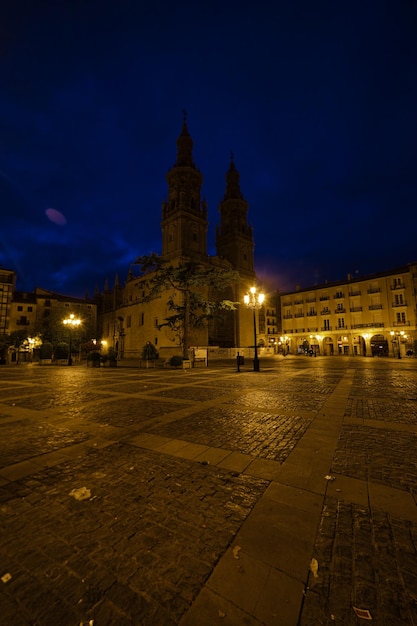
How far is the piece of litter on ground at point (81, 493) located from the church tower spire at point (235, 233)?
5118 centimetres

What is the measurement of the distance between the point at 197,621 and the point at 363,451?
11.4 feet

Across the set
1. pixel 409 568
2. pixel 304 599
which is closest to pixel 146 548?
pixel 304 599

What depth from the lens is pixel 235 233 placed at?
53688 mm

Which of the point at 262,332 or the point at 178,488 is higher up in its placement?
the point at 262,332

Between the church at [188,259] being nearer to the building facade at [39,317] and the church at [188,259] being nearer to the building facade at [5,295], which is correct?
the building facade at [39,317]

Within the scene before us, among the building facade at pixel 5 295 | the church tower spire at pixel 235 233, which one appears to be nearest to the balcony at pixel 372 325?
the church tower spire at pixel 235 233

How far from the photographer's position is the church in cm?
4325

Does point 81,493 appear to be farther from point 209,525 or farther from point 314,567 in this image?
point 314,567

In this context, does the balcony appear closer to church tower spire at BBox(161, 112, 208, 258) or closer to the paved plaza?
church tower spire at BBox(161, 112, 208, 258)

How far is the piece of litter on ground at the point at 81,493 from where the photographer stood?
286 centimetres

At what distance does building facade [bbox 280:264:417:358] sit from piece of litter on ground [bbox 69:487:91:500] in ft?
151

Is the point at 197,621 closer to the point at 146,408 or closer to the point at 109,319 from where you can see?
the point at 146,408

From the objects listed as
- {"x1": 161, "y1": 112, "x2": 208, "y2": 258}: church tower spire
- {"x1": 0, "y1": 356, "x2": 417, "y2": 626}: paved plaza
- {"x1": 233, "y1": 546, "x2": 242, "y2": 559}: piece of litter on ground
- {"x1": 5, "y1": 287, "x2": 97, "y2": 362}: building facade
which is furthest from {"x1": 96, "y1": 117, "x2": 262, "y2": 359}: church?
{"x1": 233, "y1": 546, "x2": 242, "y2": 559}: piece of litter on ground

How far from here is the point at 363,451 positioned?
4.05m
